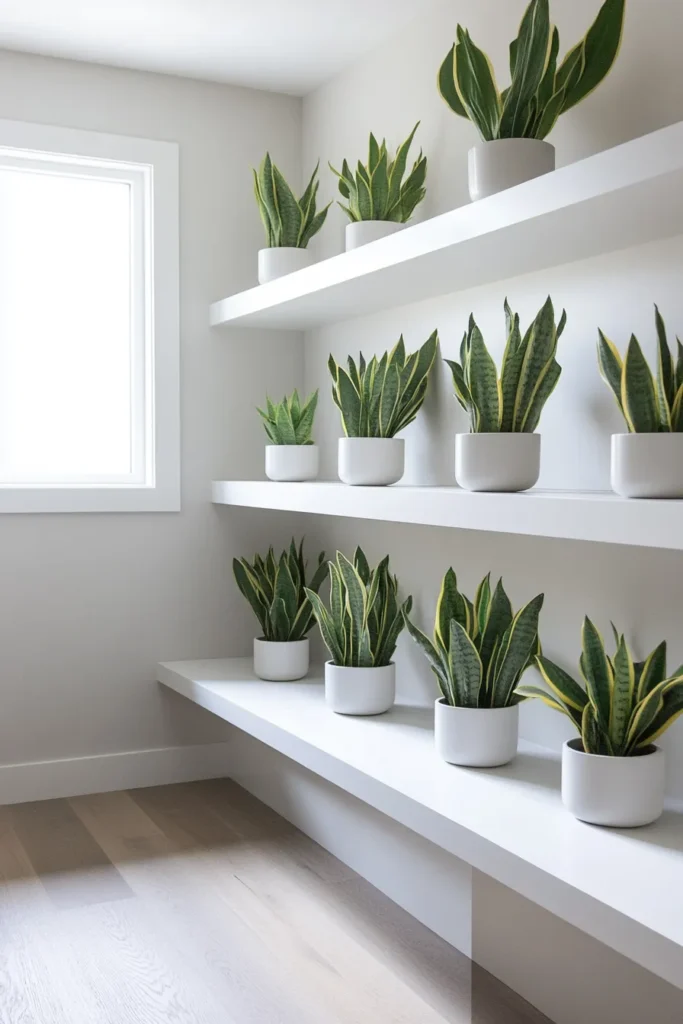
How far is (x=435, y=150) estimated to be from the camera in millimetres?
2469

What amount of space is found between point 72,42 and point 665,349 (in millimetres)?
2024

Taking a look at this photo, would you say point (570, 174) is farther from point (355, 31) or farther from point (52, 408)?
point (52, 408)

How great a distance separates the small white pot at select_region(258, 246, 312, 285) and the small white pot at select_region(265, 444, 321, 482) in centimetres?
47

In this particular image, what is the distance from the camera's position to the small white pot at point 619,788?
158 centimetres

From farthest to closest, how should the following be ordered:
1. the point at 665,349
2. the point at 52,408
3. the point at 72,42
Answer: the point at 52,408 < the point at 72,42 < the point at 665,349

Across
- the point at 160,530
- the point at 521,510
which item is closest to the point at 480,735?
the point at 521,510

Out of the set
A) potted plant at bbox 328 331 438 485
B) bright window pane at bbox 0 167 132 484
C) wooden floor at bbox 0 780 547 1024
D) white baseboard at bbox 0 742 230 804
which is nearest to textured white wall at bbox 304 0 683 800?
potted plant at bbox 328 331 438 485

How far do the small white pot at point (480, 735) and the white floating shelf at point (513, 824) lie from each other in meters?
0.03

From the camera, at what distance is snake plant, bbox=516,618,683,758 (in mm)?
1590

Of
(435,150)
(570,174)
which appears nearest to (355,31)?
(435,150)

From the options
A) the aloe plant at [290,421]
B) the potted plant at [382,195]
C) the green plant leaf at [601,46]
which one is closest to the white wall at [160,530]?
the aloe plant at [290,421]

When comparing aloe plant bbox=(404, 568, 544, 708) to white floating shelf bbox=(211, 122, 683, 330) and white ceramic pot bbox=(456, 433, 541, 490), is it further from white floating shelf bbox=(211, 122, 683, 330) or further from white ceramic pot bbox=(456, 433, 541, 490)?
white floating shelf bbox=(211, 122, 683, 330)

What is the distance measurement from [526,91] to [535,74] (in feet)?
0.11

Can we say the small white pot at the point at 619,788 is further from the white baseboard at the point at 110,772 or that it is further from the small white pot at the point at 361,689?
the white baseboard at the point at 110,772
